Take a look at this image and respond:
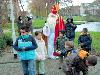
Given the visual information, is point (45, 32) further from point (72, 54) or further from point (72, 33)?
point (72, 54)

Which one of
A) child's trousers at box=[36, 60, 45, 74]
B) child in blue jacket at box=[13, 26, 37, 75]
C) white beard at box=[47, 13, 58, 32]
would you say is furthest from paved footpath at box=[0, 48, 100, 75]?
child in blue jacket at box=[13, 26, 37, 75]

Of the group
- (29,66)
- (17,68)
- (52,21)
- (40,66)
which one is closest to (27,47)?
(29,66)

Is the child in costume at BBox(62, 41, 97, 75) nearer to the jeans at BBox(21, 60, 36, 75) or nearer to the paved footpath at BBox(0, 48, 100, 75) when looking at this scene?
the jeans at BBox(21, 60, 36, 75)

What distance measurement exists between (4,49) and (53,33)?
15.0ft

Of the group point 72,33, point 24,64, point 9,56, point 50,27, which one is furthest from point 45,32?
point 24,64

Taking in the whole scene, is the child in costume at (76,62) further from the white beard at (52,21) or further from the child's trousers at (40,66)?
the white beard at (52,21)

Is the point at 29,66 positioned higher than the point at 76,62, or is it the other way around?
the point at 76,62

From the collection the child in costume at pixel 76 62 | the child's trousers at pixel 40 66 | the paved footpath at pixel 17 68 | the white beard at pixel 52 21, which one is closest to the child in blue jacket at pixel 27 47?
the child's trousers at pixel 40 66

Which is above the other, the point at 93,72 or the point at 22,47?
the point at 22,47

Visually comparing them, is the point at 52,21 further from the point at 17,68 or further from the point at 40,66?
the point at 40,66

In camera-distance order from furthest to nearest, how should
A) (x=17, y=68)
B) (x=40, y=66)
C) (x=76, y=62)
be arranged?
1. (x=17, y=68)
2. (x=40, y=66)
3. (x=76, y=62)

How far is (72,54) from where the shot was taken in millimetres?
7141

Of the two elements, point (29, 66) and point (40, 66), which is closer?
point (29, 66)

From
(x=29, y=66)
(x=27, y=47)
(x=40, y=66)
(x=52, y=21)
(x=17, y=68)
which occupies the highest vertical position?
(x=52, y=21)
